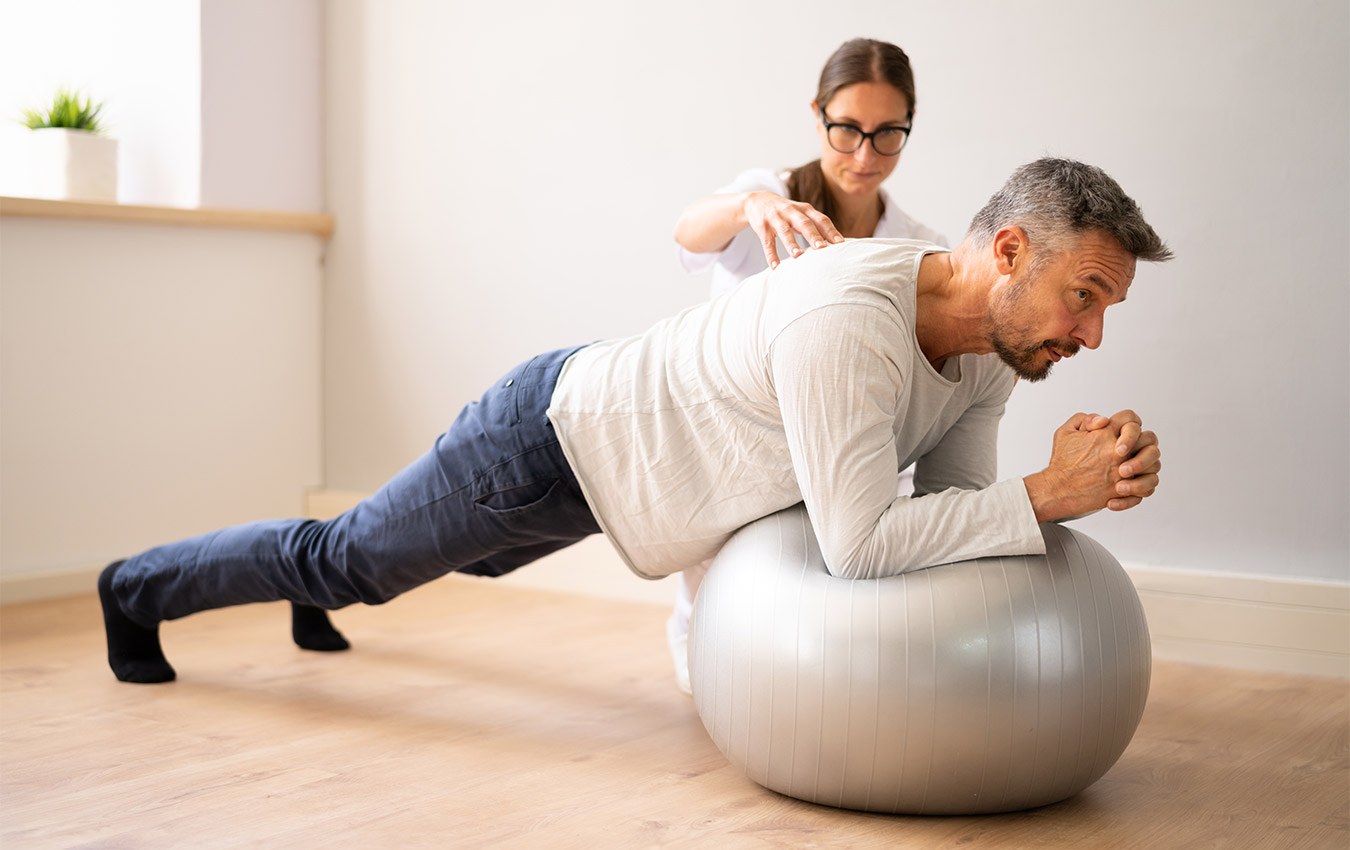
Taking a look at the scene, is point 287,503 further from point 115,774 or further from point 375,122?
point 115,774

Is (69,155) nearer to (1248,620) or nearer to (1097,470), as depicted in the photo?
(1097,470)

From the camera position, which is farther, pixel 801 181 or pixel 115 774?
pixel 801 181

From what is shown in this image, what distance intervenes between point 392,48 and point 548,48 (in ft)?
1.83

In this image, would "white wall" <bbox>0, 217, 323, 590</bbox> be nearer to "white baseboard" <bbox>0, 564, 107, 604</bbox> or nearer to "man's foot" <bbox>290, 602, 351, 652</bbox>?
"white baseboard" <bbox>0, 564, 107, 604</bbox>

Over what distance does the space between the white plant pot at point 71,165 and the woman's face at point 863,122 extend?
1981mm

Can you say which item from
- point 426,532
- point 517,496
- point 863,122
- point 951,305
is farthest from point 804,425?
point 863,122

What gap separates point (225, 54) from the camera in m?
3.39

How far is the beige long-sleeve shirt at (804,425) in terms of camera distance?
155cm

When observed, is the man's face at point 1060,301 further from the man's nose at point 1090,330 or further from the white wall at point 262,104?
the white wall at point 262,104

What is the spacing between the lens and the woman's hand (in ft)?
5.76

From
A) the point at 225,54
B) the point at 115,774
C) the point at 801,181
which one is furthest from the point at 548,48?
the point at 115,774

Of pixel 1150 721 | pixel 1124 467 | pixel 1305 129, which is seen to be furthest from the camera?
pixel 1305 129

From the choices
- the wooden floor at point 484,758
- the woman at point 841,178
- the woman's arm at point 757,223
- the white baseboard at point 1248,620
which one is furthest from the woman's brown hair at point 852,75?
the white baseboard at point 1248,620

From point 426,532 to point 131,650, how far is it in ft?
2.50
